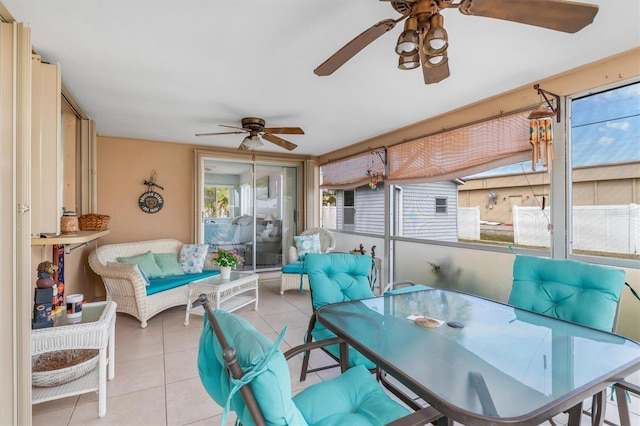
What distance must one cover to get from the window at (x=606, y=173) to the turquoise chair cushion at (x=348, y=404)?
7.30 feet

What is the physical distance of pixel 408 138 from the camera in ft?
13.5

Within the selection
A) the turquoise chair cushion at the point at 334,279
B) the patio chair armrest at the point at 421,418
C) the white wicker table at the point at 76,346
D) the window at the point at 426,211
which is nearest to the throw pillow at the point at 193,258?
the white wicker table at the point at 76,346

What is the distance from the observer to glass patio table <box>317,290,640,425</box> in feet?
3.33

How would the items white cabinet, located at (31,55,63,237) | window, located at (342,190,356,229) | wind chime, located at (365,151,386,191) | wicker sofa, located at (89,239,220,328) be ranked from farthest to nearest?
1. window, located at (342,190,356,229)
2. wind chime, located at (365,151,386,191)
3. wicker sofa, located at (89,239,220,328)
4. white cabinet, located at (31,55,63,237)

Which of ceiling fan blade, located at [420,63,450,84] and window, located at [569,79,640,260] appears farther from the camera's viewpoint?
window, located at [569,79,640,260]

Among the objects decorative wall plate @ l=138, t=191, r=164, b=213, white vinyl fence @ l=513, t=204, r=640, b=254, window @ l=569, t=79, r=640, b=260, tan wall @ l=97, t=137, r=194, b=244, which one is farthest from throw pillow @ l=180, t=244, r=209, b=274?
window @ l=569, t=79, r=640, b=260

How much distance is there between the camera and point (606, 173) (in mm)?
2416

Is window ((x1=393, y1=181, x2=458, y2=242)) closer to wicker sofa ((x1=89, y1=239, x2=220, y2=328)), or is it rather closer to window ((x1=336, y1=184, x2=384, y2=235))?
window ((x1=336, y1=184, x2=384, y2=235))

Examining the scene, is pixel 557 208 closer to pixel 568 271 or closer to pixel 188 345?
pixel 568 271

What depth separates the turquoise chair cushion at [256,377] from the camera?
825 mm

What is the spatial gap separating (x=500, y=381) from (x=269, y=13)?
214 centimetres

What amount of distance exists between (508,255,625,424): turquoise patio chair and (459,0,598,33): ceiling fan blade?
1359 millimetres

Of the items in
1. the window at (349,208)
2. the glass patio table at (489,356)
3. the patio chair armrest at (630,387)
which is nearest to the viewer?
the glass patio table at (489,356)

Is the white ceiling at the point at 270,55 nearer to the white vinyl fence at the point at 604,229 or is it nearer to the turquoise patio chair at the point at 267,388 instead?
the white vinyl fence at the point at 604,229
